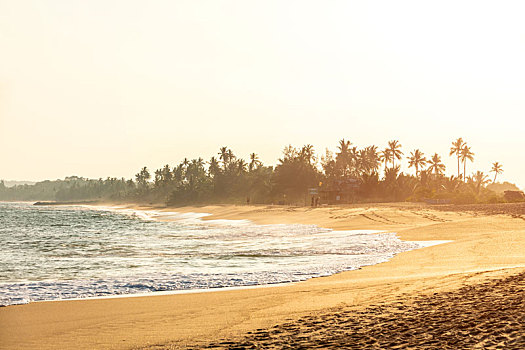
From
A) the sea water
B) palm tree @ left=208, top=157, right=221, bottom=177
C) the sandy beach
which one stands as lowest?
the sea water

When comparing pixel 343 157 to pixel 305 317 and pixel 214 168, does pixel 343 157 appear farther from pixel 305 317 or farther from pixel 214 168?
pixel 305 317

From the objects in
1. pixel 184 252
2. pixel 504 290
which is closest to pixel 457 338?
pixel 504 290

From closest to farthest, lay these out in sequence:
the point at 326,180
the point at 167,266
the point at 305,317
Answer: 1. the point at 305,317
2. the point at 167,266
3. the point at 326,180

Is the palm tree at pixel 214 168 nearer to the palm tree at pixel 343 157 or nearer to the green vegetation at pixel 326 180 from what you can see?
the green vegetation at pixel 326 180

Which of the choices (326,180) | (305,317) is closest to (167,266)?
(305,317)

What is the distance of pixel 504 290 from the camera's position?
8.02 metres

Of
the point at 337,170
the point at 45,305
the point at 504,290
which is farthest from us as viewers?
the point at 337,170

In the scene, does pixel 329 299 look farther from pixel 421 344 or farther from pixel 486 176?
pixel 486 176

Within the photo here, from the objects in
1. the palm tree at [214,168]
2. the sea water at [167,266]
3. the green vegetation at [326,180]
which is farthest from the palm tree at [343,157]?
the sea water at [167,266]

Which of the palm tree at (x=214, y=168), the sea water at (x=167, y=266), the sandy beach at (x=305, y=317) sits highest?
the palm tree at (x=214, y=168)

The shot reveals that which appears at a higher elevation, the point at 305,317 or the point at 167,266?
the point at 305,317

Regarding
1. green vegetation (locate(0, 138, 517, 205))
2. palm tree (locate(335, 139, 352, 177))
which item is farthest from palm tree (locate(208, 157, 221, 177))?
palm tree (locate(335, 139, 352, 177))

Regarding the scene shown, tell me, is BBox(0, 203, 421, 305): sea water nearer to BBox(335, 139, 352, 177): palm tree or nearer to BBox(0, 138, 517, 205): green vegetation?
BBox(0, 138, 517, 205): green vegetation

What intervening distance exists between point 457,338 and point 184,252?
57.0 ft
